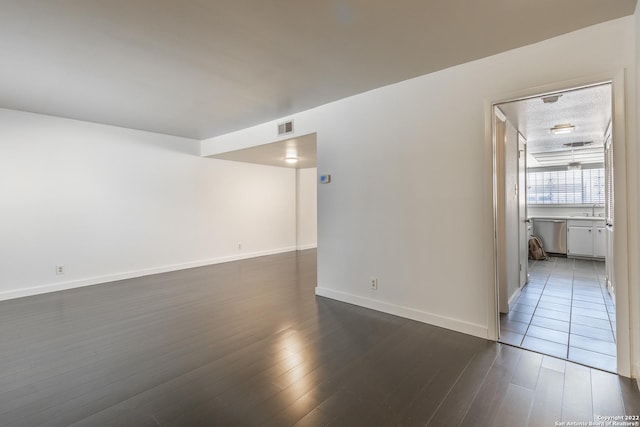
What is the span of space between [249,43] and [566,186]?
8382 millimetres

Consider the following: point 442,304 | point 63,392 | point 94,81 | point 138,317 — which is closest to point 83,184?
point 94,81

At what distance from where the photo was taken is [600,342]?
2570 mm

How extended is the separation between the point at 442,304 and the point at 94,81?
4.27m

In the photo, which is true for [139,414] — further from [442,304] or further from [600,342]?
[600,342]

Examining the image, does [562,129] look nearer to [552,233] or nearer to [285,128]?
[552,233]

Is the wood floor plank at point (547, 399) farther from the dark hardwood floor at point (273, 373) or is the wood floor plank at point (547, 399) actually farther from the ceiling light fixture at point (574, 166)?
the ceiling light fixture at point (574, 166)

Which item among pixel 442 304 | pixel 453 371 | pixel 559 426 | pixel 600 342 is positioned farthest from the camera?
pixel 442 304

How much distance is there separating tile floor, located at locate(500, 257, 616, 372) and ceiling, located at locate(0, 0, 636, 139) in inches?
100

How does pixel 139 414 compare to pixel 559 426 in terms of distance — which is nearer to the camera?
pixel 559 426

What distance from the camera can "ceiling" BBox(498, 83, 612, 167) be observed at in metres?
2.95

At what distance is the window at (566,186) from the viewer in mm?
6930

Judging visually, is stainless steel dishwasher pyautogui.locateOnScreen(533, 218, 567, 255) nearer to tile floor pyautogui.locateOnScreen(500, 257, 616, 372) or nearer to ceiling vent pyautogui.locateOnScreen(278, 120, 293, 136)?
tile floor pyautogui.locateOnScreen(500, 257, 616, 372)

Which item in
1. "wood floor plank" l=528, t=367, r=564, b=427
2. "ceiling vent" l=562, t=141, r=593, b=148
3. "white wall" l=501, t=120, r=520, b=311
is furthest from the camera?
"ceiling vent" l=562, t=141, r=593, b=148

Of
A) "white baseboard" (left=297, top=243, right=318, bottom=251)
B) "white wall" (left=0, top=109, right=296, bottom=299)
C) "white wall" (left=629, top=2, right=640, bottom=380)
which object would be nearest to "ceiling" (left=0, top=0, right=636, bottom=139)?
"white wall" (left=629, top=2, right=640, bottom=380)
